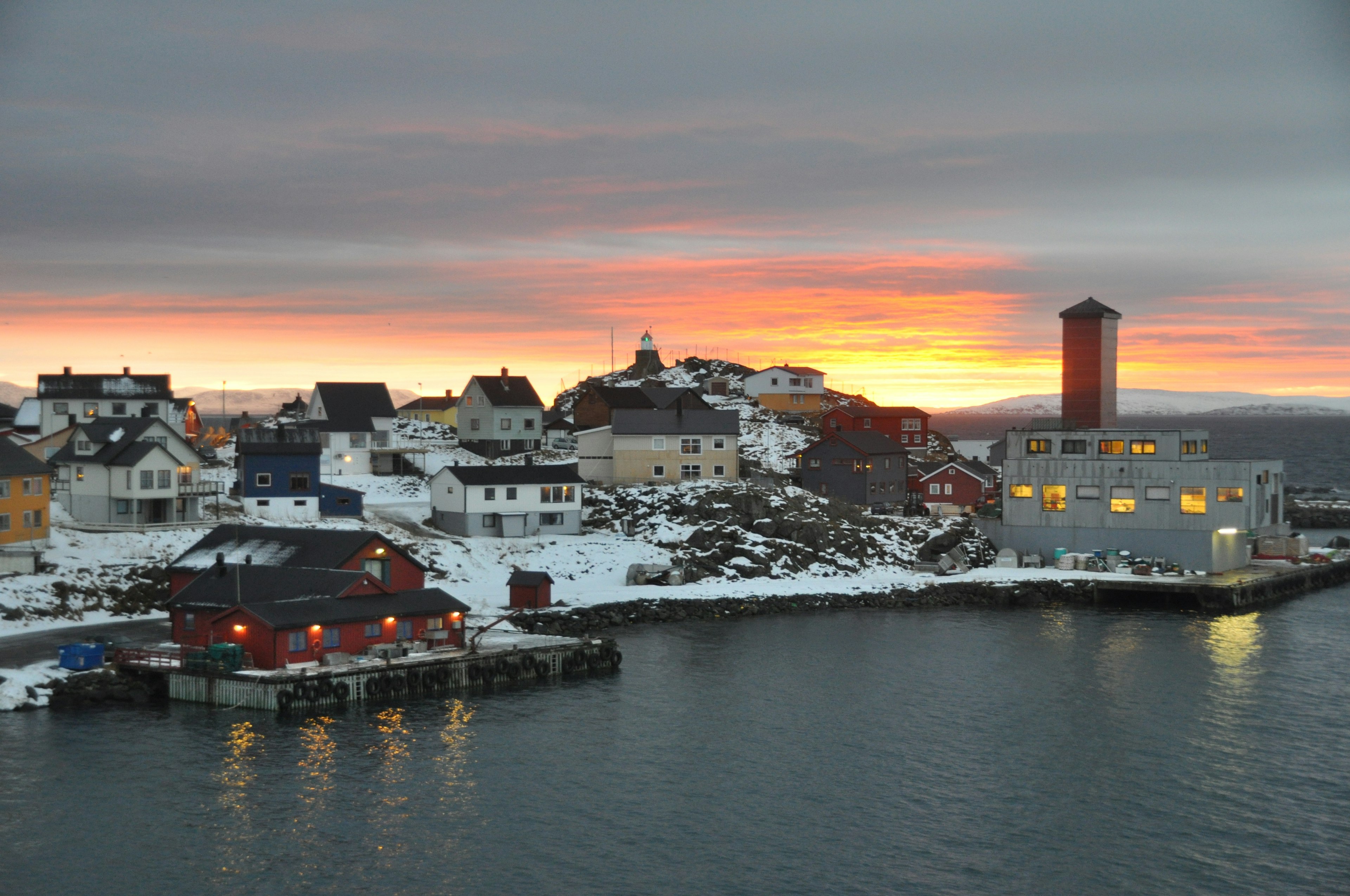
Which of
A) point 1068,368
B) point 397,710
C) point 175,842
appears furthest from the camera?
point 1068,368

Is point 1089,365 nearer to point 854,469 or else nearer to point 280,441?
point 854,469

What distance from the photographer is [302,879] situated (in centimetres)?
2994

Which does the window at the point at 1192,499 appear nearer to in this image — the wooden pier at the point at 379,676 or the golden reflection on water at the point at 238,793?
the wooden pier at the point at 379,676

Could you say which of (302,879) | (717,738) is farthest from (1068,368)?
(302,879)

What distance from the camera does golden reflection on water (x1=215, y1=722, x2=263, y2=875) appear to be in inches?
1225

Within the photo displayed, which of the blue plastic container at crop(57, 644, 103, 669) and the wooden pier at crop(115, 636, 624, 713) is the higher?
the blue plastic container at crop(57, 644, 103, 669)

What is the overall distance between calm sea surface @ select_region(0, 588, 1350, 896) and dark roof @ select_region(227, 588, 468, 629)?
3.66m

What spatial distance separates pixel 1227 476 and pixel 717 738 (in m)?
44.6

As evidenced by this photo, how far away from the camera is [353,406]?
89.9 meters

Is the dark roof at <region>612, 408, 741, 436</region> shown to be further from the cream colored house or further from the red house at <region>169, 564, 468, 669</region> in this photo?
the red house at <region>169, 564, 468, 669</region>

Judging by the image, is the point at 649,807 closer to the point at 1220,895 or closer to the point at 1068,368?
the point at 1220,895

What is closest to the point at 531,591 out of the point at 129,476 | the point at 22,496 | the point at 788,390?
the point at 129,476

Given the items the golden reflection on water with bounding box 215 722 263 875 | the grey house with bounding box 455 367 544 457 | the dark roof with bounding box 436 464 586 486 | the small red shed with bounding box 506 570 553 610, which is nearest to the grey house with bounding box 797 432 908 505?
the dark roof with bounding box 436 464 586 486

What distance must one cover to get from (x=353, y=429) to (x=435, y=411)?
34.3 metres
